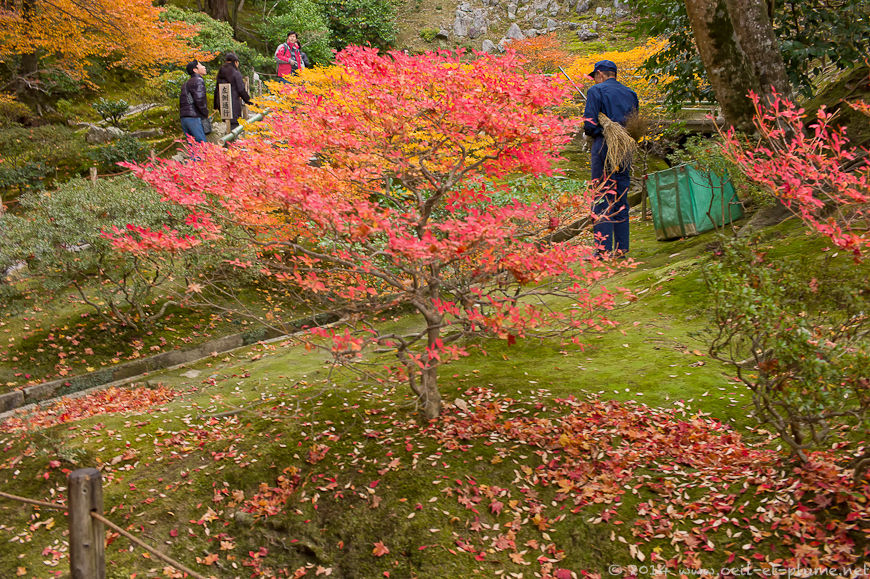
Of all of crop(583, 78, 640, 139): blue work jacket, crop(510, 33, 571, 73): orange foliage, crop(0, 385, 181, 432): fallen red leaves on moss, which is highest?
crop(510, 33, 571, 73): orange foliage

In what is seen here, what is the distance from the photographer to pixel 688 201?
29.1ft

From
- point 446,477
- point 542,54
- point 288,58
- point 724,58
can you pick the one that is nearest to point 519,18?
point 542,54

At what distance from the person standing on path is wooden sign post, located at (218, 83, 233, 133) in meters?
0.40

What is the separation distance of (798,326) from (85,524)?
13.1 ft

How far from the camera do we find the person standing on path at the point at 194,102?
37.1ft

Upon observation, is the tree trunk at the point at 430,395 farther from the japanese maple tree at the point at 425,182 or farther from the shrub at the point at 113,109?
the shrub at the point at 113,109

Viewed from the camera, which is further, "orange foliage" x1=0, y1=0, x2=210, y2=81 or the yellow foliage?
the yellow foliage

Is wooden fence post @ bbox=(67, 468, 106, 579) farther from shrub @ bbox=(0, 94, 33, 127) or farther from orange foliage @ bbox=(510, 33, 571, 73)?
orange foliage @ bbox=(510, 33, 571, 73)

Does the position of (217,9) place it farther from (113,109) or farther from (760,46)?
(760,46)

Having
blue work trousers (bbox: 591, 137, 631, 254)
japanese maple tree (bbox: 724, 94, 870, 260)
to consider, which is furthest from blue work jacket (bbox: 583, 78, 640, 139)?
japanese maple tree (bbox: 724, 94, 870, 260)

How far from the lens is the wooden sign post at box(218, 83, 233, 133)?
39.0ft

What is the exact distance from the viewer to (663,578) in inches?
138

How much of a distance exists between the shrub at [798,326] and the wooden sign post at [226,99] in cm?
1105

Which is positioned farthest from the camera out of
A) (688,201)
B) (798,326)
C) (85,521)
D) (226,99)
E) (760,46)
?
(226,99)
